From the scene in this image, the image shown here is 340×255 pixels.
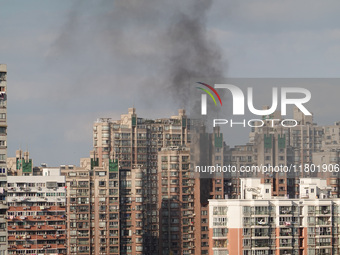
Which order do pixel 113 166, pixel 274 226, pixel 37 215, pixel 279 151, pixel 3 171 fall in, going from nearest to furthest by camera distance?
1. pixel 3 171
2. pixel 274 226
3. pixel 37 215
4. pixel 113 166
5. pixel 279 151

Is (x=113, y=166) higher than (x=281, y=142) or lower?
lower

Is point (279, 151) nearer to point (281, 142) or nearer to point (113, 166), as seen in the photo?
point (281, 142)

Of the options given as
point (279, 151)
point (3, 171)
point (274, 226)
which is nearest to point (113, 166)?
point (279, 151)

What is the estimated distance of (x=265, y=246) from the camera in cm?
4006

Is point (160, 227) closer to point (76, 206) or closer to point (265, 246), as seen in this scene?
point (76, 206)

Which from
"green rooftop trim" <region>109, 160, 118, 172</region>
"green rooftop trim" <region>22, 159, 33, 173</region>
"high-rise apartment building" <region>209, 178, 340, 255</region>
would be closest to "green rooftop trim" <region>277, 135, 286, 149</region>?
"green rooftop trim" <region>109, 160, 118, 172</region>

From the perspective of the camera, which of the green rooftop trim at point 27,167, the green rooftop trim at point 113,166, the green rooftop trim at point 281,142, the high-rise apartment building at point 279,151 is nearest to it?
the high-rise apartment building at point 279,151

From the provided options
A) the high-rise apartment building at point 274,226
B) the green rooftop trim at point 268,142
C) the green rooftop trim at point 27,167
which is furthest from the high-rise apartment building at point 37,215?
the green rooftop trim at point 268,142

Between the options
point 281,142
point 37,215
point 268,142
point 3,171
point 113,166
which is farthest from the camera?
point 281,142

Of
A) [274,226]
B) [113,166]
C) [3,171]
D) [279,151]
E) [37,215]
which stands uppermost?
[279,151]

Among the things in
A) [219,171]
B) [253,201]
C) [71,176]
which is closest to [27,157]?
[71,176]

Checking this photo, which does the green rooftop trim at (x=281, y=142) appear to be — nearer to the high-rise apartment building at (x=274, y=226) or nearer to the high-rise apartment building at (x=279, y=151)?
the high-rise apartment building at (x=279, y=151)

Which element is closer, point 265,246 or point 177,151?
point 265,246

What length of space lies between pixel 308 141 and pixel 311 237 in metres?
18.7
